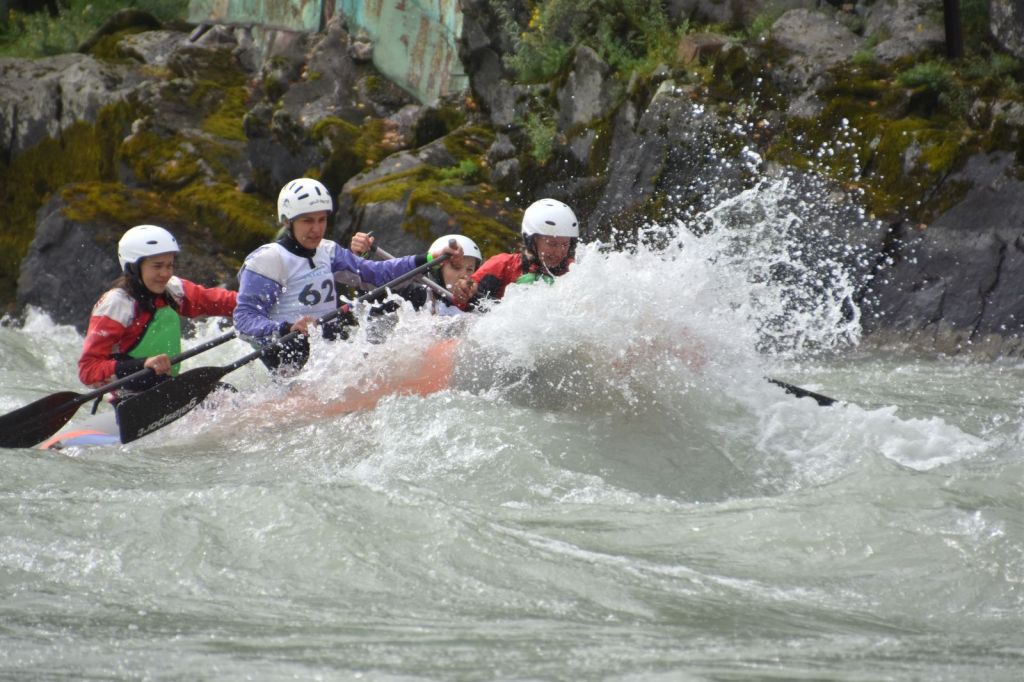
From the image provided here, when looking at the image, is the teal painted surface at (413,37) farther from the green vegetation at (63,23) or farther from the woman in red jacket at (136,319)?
the woman in red jacket at (136,319)

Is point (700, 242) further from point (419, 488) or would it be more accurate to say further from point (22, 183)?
point (22, 183)

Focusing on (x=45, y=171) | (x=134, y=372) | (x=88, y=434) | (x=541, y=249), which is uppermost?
(x=541, y=249)

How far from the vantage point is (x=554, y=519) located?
17.0 ft

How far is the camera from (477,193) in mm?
13195

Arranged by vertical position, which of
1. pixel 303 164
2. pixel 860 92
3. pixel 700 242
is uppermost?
pixel 860 92

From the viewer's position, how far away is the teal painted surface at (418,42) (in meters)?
15.9

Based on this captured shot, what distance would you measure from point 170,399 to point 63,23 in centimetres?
1546

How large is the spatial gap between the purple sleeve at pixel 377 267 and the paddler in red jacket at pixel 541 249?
28.5 inches

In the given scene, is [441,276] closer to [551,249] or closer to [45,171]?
[551,249]

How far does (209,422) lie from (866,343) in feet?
18.9

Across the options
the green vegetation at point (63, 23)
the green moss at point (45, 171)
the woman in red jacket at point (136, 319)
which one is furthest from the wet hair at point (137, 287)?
the green vegetation at point (63, 23)

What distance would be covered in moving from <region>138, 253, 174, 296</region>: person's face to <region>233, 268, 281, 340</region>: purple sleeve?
53 centimetres

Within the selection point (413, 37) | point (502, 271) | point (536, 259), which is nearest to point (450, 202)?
point (502, 271)

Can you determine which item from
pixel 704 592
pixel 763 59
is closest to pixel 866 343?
pixel 763 59
